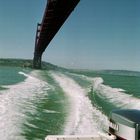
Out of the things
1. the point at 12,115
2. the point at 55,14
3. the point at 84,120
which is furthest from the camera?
the point at 55,14

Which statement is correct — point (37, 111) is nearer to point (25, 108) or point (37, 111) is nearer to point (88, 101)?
point (25, 108)

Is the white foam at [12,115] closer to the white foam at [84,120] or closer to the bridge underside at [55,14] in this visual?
the white foam at [84,120]

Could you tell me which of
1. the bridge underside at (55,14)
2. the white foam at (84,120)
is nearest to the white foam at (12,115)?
the white foam at (84,120)

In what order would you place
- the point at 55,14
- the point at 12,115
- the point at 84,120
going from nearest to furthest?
the point at 12,115
the point at 84,120
the point at 55,14

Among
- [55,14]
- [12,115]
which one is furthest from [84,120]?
[55,14]

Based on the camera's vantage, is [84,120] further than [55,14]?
No

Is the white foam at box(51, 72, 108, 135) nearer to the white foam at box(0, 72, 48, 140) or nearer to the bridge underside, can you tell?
the white foam at box(0, 72, 48, 140)

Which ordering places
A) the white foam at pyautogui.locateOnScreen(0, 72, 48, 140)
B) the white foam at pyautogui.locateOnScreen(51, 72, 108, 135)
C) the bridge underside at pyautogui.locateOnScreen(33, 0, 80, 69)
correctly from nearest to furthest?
1. the white foam at pyautogui.locateOnScreen(0, 72, 48, 140)
2. the white foam at pyautogui.locateOnScreen(51, 72, 108, 135)
3. the bridge underside at pyautogui.locateOnScreen(33, 0, 80, 69)

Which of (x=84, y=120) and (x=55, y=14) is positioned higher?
(x=55, y=14)

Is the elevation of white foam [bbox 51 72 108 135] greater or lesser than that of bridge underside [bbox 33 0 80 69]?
lesser

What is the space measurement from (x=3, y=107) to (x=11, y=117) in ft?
4.35

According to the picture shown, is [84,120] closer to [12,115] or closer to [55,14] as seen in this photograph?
[12,115]

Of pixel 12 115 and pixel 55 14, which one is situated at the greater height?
pixel 55 14

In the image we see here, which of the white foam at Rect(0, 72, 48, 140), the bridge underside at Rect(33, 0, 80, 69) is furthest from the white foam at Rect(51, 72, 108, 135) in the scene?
the bridge underside at Rect(33, 0, 80, 69)
